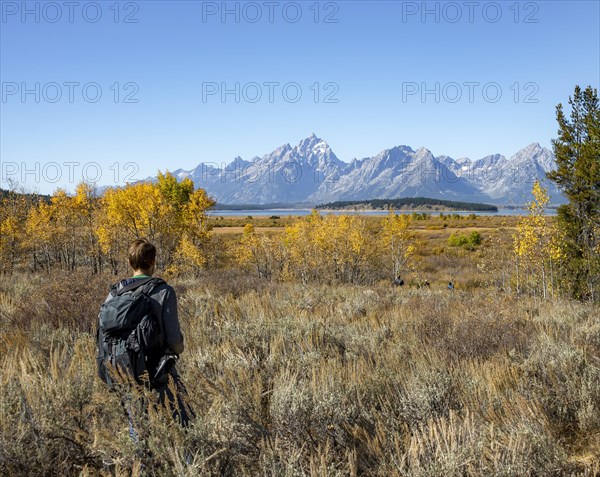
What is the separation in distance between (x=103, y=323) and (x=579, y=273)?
1445 centimetres

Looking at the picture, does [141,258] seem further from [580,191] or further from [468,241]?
[468,241]

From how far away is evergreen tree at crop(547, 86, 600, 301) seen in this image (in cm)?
1308

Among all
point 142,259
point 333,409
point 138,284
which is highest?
point 142,259

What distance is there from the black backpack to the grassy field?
0.21 metres

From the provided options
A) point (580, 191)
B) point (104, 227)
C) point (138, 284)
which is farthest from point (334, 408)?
point (104, 227)

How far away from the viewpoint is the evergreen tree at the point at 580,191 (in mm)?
13078

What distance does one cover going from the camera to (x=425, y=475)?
2.28m

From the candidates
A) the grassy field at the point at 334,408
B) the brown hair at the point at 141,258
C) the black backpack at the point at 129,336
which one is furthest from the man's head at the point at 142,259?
the grassy field at the point at 334,408

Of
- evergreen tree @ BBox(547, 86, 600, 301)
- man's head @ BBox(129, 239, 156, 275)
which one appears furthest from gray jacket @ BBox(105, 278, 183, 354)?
evergreen tree @ BBox(547, 86, 600, 301)

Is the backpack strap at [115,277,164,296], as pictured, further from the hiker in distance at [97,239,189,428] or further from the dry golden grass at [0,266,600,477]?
the dry golden grass at [0,266,600,477]

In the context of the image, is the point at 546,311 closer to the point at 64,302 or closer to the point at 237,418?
the point at 237,418

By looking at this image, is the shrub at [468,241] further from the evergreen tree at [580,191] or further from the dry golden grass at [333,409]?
the dry golden grass at [333,409]

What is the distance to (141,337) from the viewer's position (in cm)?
278

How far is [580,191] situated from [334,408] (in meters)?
14.3
